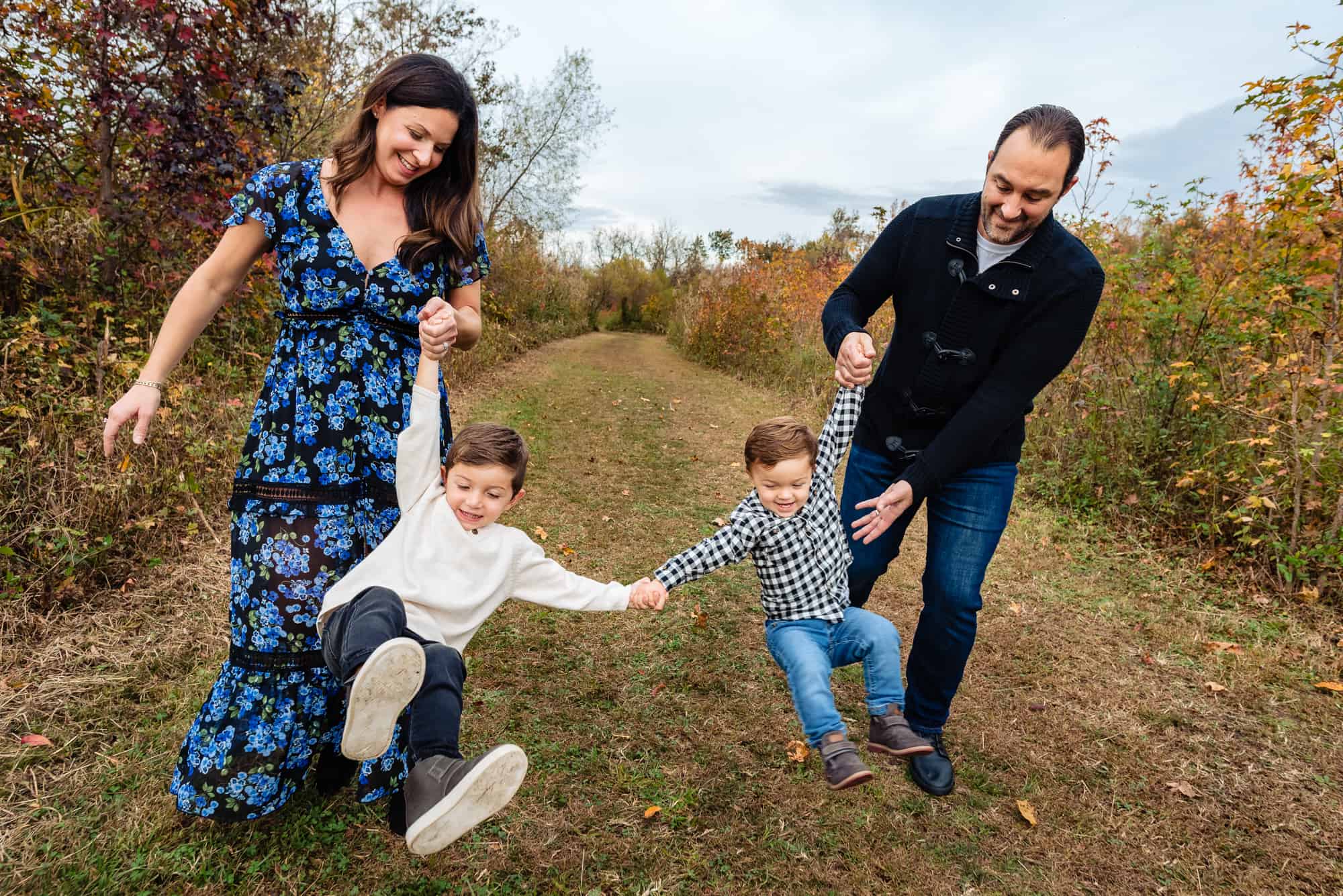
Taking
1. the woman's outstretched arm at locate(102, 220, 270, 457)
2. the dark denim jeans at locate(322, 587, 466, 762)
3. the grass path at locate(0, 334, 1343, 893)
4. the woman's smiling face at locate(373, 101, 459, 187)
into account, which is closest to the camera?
the dark denim jeans at locate(322, 587, 466, 762)

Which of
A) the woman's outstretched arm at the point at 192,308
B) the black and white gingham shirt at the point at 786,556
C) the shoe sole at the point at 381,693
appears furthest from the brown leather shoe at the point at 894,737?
the woman's outstretched arm at the point at 192,308

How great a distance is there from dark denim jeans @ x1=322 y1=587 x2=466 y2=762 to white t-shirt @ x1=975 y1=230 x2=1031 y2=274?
211cm

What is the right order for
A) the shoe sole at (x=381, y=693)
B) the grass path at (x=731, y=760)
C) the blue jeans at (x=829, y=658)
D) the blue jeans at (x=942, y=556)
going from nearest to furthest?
the shoe sole at (x=381, y=693)
the blue jeans at (x=829, y=658)
the grass path at (x=731, y=760)
the blue jeans at (x=942, y=556)

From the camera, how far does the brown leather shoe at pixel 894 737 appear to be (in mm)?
2314

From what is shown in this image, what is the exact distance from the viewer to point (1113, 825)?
9.24ft

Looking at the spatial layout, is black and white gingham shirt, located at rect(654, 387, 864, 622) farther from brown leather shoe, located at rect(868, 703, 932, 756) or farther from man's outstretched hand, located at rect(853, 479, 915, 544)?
brown leather shoe, located at rect(868, 703, 932, 756)

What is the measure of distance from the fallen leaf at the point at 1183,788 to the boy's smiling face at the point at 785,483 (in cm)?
215

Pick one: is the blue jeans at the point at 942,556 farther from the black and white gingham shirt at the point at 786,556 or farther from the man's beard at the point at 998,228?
the man's beard at the point at 998,228

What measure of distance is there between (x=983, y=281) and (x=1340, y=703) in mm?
3283

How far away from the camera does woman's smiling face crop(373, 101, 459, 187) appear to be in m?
2.11

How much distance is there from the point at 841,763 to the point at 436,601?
4.22ft

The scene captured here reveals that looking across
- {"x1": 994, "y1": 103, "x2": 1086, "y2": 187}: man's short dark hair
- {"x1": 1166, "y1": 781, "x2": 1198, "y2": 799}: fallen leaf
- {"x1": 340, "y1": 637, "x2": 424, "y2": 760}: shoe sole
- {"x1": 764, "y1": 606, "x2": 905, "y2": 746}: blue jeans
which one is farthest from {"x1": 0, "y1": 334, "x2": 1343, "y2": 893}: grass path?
{"x1": 994, "y1": 103, "x2": 1086, "y2": 187}: man's short dark hair

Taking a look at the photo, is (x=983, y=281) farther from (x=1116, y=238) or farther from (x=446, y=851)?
(x=1116, y=238)

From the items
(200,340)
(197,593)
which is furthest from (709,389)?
(197,593)
